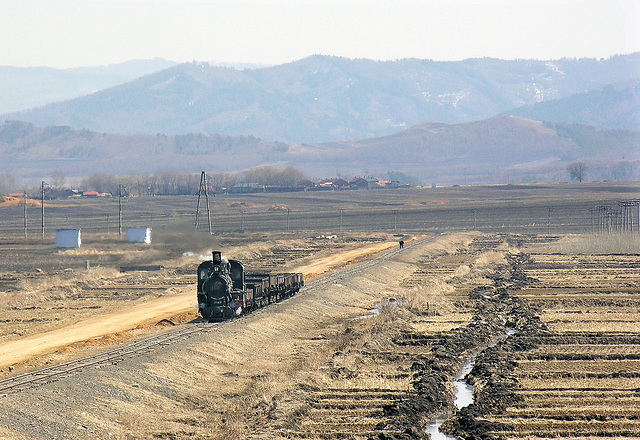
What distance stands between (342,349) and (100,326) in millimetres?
16570

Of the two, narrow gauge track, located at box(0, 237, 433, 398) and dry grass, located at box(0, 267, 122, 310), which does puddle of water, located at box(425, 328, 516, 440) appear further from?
dry grass, located at box(0, 267, 122, 310)

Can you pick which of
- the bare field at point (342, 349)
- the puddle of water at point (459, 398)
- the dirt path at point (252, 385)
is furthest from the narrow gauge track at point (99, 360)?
the puddle of water at point (459, 398)

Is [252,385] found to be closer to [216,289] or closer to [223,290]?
[223,290]

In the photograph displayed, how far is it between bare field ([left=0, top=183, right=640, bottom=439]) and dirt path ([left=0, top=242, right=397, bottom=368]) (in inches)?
9.2

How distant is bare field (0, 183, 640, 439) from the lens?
101ft

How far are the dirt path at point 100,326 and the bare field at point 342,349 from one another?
0.23 meters

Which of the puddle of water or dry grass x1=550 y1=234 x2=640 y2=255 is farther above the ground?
dry grass x1=550 y1=234 x2=640 y2=255

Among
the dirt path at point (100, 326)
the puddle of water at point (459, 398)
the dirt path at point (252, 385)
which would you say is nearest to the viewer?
the puddle of water at point (459, 398)

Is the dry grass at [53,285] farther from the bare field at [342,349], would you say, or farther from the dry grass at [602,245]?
the dry grass at [602,245]

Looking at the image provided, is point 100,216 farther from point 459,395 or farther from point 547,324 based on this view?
point 459,395

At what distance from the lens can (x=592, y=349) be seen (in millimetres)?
44219

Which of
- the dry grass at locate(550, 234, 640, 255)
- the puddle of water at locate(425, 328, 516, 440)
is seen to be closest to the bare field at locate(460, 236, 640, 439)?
the puddle of water at locate(425, 328, 516, 440)

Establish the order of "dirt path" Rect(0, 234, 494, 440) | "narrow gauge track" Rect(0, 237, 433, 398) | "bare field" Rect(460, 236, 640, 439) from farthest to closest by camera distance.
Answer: "narrow gauge track" Rect(0, 237, 433, 398) → "dirt path" Rect(0, 234, 494, 440) → "bare field" Rect(460, 236, 640, 439)

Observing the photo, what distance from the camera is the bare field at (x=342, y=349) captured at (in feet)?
101
